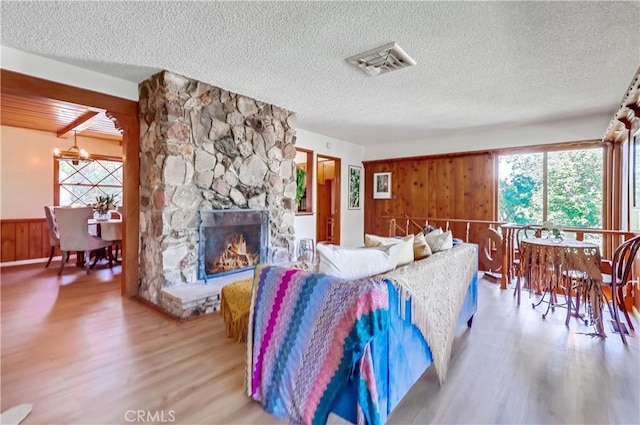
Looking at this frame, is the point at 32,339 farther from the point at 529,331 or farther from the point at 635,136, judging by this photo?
the point at 635,136

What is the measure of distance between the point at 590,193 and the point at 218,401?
5.50 m

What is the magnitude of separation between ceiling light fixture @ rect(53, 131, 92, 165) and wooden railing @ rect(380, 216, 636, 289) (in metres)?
5.82

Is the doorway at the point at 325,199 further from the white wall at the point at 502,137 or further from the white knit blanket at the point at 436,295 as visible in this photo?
the white knit blanket at the point at 436,295

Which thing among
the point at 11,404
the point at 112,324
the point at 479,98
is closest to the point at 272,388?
the point at 11,404

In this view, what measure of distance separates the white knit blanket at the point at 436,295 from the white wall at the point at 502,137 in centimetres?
367

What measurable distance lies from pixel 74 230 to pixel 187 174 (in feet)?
8.57

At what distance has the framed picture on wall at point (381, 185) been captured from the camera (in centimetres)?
659

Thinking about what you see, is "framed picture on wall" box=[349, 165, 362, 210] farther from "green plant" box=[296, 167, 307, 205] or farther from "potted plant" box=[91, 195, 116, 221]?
"potted plant" box=[91, 195, 116, 221]

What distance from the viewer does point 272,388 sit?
1638 mm

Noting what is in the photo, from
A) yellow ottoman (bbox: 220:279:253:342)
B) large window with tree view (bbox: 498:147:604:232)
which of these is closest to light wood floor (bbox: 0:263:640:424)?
yellow ottoman (bbox: 220:279:253:342)

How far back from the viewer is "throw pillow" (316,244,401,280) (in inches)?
62.9

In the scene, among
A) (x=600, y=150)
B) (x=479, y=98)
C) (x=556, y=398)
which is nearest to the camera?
(x=556, y=398)

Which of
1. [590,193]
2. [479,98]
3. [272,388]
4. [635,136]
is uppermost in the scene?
[479,98]

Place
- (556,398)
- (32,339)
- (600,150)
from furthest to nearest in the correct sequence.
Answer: (600,150) → (32,339) → (556,398)
